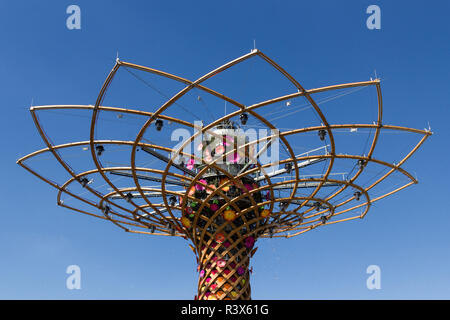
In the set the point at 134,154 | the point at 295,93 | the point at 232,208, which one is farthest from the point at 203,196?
the point at 295,93

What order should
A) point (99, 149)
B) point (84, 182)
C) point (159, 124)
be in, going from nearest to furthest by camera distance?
point (159, 124), point (99, 149), point (84, 182)

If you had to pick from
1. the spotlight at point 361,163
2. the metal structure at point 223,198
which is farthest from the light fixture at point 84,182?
the spotlight at point 361,163

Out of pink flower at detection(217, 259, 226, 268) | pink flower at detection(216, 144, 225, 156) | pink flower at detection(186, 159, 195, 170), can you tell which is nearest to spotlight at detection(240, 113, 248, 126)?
pink flower at detection(186, 159, 195, 170)

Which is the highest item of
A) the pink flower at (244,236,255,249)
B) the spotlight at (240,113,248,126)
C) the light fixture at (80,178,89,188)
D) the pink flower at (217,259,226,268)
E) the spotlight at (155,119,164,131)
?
the spotlight at (155,119,164,131)

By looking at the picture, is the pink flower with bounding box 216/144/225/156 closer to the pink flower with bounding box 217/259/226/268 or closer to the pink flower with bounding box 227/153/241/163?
the pink flower with bounding box 227/153/241/163

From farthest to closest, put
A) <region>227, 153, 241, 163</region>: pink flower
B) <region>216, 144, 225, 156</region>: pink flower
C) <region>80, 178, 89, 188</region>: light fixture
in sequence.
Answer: <region>216, 144, 225, 156</region>: pink flower, <region>227, 153, 241, 163</region>: pink flower, <region>80, 178, 89, 188</region>: light fixture

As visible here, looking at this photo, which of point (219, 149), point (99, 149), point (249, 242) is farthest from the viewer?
point (249, 242)

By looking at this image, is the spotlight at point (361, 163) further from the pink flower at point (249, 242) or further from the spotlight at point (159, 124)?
the spotlight at point (159, 124)

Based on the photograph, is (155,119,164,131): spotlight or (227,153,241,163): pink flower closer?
(155,119,164,131): spotlight

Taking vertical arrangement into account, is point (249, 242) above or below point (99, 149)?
below

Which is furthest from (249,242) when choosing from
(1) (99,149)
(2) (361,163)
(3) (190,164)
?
(1) (99,149)

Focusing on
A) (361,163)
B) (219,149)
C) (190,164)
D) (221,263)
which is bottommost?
(221,263)

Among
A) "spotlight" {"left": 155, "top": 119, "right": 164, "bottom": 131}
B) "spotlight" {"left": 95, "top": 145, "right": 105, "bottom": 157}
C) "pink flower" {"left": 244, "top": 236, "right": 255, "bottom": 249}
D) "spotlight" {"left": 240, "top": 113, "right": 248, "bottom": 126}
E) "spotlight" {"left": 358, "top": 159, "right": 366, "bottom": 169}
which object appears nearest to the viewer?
"spotlight" {"left": 240, "top": 113, "right": 248, "bottom": 126}

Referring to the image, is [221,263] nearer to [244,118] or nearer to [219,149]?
[219,149]
